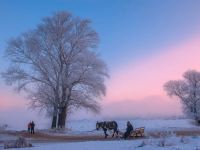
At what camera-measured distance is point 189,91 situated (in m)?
70.1

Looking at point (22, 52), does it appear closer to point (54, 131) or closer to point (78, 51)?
point (78, 51)

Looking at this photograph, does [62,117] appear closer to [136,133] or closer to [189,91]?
[136,133]

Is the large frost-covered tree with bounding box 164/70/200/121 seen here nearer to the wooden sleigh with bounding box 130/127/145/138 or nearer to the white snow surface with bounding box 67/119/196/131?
the white snow surface with bounding box 67/119/196/131

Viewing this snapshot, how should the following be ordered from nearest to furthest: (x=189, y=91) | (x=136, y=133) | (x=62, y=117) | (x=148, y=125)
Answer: (x=136, y=133)
(x=62, y=117)
(x=148, y=125)
(x=189, y=91)

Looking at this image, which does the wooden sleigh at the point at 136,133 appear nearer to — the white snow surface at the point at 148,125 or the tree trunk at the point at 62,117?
the white snow surface at the point at 148,125

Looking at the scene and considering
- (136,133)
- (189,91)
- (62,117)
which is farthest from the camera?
(189,91)

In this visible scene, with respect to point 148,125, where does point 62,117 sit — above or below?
above

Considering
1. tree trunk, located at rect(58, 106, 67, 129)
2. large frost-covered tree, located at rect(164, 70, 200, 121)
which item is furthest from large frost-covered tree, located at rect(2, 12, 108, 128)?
large frost-covered tree, located at rect(164, 70, 200, 121)

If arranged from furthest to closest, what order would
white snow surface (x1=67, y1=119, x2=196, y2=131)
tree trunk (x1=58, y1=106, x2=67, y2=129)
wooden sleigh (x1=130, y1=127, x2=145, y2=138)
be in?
white snow surface (x1=67, y1=119, x2=196, y2=131), tree trunk (x1=58, y1=106, x2=67, y2=129), wooden sleigh (x1=130, y1=127, x2=145, y2=138)

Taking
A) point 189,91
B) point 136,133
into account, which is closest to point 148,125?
point 189,91

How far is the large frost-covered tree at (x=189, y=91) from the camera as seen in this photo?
68188 millimetres

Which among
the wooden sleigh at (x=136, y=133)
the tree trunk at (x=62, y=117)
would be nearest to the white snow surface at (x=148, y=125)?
the tree trunk at (x=62, y=117)

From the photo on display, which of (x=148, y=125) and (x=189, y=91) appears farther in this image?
(x=189, y=91)

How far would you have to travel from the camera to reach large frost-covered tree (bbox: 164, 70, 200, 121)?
224ft
